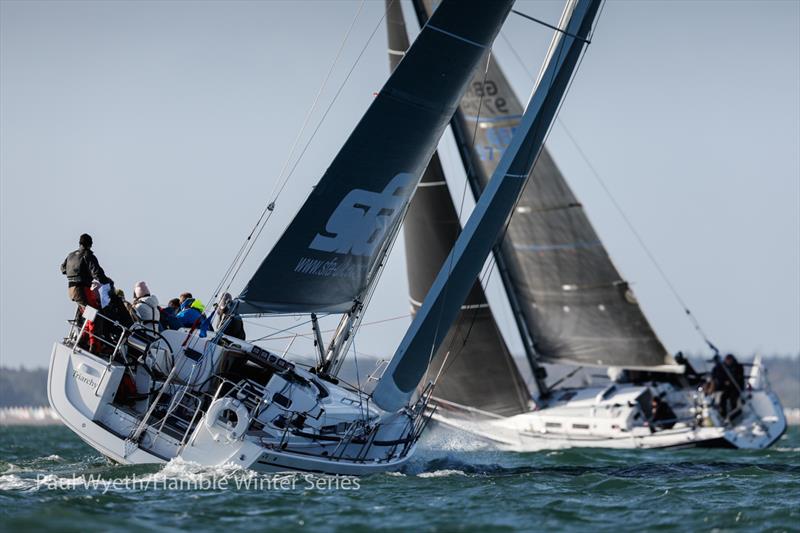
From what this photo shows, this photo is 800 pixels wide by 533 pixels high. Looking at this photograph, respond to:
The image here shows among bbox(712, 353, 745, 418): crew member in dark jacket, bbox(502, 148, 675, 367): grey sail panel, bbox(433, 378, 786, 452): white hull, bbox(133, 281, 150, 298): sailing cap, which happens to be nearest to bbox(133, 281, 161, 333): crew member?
bbox(133, 281, 150, 298): sailing cap

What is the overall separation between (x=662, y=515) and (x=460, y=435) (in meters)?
13.0

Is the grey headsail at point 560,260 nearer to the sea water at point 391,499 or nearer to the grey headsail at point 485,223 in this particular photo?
the grey headsail at point 485,223

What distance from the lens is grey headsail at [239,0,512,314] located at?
13.6 meters

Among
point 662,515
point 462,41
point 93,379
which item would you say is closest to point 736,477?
point 662,515

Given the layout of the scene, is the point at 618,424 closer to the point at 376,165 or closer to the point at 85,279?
the point at 376,165

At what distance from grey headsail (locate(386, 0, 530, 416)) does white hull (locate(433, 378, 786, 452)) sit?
0.36 m

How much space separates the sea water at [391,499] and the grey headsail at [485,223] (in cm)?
116

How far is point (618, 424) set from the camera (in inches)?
909

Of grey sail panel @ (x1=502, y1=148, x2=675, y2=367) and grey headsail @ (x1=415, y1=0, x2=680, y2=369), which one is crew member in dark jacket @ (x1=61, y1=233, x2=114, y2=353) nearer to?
grey headsail @ (x1=415, y1=0, x2=680, y2=369)

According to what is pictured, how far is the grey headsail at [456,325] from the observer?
76.3 ft

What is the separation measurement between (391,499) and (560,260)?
1410cm

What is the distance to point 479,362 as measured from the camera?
23.7 metres

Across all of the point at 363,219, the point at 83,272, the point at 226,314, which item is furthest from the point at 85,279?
the point at 363,219

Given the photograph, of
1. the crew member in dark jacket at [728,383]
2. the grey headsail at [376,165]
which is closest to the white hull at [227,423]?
the grey headsail at [376,165]
